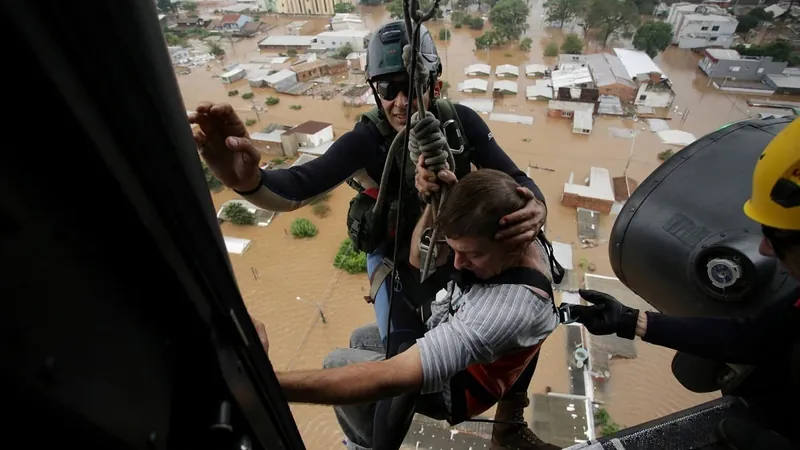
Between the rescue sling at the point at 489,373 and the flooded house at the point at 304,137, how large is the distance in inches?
381

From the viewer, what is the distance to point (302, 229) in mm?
8352

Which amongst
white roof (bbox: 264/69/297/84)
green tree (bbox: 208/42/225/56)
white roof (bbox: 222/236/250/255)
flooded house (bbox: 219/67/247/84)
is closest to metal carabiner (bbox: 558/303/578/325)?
white roof (bbox: 222/236/250/255)

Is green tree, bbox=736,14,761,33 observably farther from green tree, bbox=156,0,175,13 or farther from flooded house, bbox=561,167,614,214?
green tree, bbox=156,0,175,13

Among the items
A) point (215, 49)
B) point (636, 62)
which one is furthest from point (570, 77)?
point (215, 49)

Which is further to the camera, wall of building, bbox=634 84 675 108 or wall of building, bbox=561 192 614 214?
wall of building, bbox=634 84 675 108

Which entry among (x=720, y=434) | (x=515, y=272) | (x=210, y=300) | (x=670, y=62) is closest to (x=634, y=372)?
(x=720, y=434)

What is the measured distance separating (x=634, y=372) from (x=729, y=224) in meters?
5.22

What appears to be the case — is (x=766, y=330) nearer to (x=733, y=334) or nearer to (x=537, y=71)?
(x=733, y=334)

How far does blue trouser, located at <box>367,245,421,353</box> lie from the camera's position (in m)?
1.46

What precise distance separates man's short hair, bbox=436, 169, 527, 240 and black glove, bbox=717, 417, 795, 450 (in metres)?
0.87

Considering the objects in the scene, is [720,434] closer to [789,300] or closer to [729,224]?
[789,300]

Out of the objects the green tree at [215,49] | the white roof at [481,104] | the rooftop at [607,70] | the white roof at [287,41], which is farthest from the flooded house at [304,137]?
the green tree at [215,49]

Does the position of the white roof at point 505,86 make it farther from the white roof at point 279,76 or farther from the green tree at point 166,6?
the green tree at point 166,6

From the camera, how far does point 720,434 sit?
1205mm
